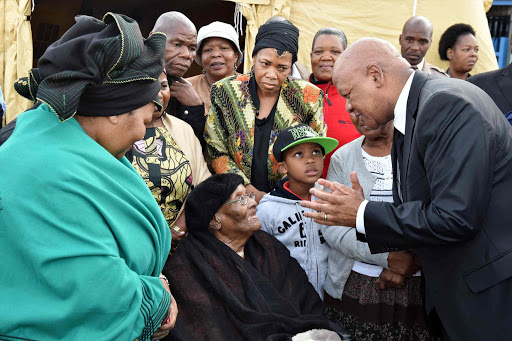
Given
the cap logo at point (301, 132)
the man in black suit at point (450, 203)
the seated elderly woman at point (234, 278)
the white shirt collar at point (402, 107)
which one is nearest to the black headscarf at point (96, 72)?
the man in black suit at point (450, 203)

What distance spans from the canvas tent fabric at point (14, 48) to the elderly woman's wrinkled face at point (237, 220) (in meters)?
5.08

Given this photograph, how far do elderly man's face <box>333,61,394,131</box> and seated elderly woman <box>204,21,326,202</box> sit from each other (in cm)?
113

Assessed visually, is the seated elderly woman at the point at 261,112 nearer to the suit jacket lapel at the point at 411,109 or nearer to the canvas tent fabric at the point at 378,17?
the suit jacket lapel at the point at 411,109

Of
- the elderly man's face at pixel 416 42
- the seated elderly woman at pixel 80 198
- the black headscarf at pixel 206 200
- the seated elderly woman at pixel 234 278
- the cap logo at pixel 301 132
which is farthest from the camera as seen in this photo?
the elderly man's face at pixel 416 42

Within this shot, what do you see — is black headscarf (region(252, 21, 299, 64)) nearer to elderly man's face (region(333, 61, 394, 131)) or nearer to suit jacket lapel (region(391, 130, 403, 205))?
elderly man's face (region(333, 61, 394, 131))

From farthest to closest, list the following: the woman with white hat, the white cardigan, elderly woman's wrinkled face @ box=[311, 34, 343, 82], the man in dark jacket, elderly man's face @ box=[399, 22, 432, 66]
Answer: elderly man's face @ box=[399, 22, 432, 66] < the woman with white hat < elderly woman's wrinkled face @ box=[311, 34, 343, 82] < the man in dark jacket < the white cardigan

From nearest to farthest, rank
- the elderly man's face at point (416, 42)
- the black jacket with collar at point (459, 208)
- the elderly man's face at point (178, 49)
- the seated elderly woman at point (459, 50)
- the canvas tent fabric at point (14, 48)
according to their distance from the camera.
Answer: the black jacket with collar at point (459, 208), the elderly man's face at point (178, 49), the elderly man's face at point (416, 42), the seated elderly woman at point (459, 50), the canvas tent fabric at point (14, 48)

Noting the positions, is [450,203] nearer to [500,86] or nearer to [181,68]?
[500,86]

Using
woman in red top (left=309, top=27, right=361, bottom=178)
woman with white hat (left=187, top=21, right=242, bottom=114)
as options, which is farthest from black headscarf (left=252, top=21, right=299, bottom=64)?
woman with white hat (left=187, top=21, right=242, bottom=114)

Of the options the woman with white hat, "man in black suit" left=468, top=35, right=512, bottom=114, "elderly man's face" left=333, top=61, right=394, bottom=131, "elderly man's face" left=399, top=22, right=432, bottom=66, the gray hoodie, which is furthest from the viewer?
"elderly man's face" left=399, top=22, right=432, bottom=66

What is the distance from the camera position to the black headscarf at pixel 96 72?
1749 millimetres

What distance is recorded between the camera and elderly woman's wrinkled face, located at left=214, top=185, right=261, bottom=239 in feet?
10.7

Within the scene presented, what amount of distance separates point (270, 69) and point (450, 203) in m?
2.06

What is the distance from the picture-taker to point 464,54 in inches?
259
